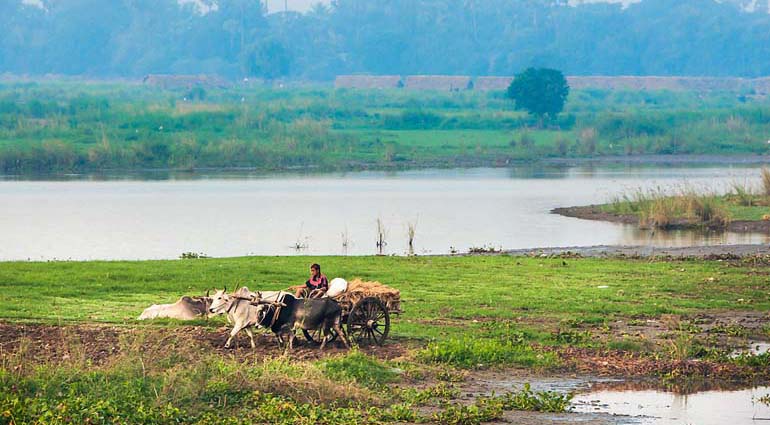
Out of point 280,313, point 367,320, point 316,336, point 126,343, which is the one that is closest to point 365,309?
point 367,320

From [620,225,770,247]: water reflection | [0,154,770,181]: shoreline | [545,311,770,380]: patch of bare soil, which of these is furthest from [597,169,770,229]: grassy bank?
[0,154,770,181]: shoreline

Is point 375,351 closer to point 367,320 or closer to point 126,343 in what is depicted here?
point 367,320

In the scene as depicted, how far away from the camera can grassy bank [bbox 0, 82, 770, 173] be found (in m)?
66.9

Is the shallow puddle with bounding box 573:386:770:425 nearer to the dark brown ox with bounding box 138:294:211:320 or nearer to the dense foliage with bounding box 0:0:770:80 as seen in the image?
the dark brown ox with bounding box 138:294:211:320

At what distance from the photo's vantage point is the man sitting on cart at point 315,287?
16.4 meters

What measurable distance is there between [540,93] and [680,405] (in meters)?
72.4

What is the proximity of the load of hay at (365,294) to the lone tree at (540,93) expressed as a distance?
6992 cm

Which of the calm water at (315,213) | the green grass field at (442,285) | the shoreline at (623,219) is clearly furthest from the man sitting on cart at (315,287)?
the shoreline at (623,219)

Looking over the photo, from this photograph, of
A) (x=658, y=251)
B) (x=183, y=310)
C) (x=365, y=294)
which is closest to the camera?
(x=365, y=294)

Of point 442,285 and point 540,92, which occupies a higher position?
point 540,92

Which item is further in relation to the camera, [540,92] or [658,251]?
[540,92]

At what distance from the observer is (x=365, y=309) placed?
1614 centimetres

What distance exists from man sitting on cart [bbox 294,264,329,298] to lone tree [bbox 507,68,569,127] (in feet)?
228

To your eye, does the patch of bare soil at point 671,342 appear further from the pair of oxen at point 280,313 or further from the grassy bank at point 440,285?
the pair of oxen at point 280,313
